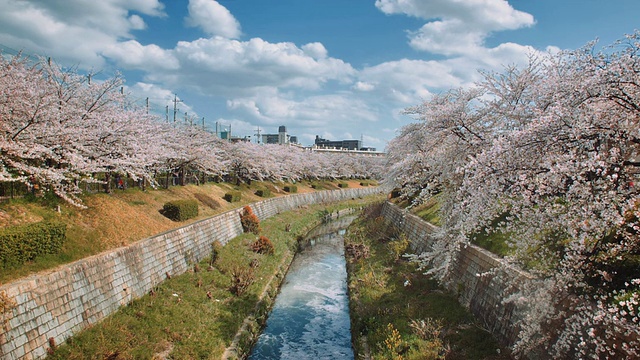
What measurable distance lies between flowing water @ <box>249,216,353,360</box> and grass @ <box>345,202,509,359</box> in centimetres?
93

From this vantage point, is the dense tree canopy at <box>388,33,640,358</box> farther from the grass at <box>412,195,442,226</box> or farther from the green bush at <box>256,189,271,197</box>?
the green bush at <box>256,189,271,197</box>

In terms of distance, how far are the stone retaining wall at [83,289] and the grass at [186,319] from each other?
0.40m

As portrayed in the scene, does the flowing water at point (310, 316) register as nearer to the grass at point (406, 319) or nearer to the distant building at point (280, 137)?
the grass at point (406, 319)

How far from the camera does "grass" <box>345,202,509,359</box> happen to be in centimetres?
→ 1133

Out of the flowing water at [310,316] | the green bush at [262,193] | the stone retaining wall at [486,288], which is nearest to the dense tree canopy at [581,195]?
the stone retaining wall at [486,288]

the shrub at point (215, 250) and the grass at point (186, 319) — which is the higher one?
the shrub at point (215, 250)

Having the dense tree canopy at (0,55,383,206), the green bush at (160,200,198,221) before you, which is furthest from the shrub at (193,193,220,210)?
the green bush at (160,200,198,221)

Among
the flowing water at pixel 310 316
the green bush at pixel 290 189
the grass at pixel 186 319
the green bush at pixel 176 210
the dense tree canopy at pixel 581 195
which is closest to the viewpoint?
the dense tree canopy at pixel 581 195

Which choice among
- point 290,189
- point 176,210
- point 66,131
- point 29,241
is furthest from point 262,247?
point 290,189

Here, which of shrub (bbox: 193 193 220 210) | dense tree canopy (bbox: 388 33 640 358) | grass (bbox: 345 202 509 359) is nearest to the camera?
dense tree canopy (bbox: 388 33 640 358)

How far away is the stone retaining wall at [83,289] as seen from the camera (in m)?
9.55

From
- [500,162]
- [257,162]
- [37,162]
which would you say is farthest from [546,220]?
[257,162]

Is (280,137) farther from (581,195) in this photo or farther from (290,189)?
(581,195)

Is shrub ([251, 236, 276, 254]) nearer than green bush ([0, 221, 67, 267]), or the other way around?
green bush ([0, 221, 67, 267])
